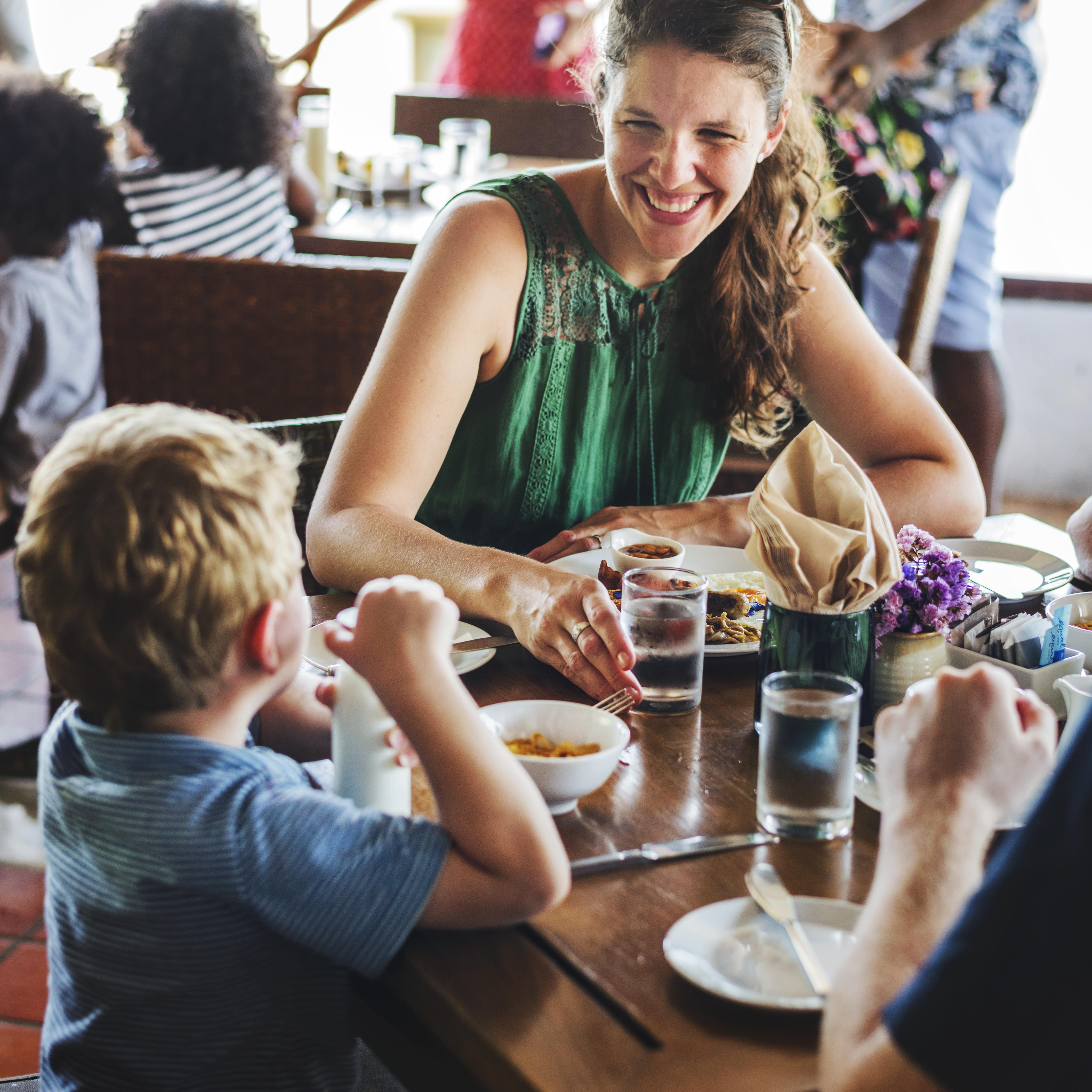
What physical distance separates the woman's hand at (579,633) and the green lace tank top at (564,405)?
566 millimetres

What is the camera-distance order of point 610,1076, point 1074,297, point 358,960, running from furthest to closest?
point 1074,297 → point 358,960 → point 610,1076

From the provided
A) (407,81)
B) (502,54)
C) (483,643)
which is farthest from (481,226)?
(407,81)

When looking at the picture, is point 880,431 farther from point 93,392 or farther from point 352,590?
point 93,392

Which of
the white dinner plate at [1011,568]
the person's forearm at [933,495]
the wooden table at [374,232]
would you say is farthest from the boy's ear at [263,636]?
the wooden table at [374,232]

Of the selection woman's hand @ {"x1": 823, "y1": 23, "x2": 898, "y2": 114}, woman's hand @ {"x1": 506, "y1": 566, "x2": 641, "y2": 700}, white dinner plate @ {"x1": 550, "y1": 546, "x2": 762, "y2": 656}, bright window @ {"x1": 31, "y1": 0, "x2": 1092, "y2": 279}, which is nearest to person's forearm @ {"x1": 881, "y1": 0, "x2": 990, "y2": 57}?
woman's hand @ {"x1": 823, "y1": 23, "x2": 898, "y2": 114}

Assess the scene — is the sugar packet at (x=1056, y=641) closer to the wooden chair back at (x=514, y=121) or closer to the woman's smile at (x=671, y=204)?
the woman's smile at (x=671, y=204)

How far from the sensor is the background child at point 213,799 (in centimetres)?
78

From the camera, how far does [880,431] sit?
1.75 m

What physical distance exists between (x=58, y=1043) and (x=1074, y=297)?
4.44m

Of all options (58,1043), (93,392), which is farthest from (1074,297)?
(58,1043)

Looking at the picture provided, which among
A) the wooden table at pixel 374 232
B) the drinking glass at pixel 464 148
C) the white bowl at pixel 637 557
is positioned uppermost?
the drinking glass at pixel 464 148

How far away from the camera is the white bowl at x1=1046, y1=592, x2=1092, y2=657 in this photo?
Answer: 3.97ft

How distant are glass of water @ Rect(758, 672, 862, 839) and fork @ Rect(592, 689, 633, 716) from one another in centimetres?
21

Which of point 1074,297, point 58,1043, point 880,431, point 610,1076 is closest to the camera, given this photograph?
point 610,1076
